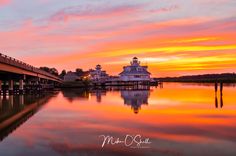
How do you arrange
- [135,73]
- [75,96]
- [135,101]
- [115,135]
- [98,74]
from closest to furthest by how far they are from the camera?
1. [115,135]
2. [135,101]
3. [75,96]
4. [135,73]
5. [98,74]

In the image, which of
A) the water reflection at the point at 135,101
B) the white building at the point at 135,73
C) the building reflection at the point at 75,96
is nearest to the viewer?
the water reflection at the point at 135,101

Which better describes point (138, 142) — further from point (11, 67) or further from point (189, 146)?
point (11, 67)

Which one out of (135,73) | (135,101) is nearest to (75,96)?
(135,101)

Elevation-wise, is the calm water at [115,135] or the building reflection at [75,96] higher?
the building reflection at [75,96]

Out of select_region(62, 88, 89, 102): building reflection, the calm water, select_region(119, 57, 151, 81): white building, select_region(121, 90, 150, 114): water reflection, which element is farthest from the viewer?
select_region(119, 57, 151, 81): white building

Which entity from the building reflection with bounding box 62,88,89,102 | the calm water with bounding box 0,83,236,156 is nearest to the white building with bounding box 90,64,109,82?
the building reflection with bounding box 62,88,89,102

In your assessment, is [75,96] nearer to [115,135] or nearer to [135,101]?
[135,101]

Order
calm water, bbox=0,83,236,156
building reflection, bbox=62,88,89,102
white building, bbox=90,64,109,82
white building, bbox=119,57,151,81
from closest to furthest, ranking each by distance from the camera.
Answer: calm water, bbox=0,83,236,156
building reflection, bbox=62,88,89,102
white building, bbox=119,57,151,81
white building, bbox=90,64,109,82

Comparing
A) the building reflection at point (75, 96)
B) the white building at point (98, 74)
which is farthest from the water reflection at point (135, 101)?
the white building at point (98, 74)

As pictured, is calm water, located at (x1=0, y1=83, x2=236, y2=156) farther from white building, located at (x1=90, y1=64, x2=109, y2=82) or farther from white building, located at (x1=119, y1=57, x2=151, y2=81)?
white building, located at (x1=90, y1=64, x2=109, y2=82)

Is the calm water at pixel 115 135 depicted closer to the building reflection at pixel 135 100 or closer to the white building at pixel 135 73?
the building reflection at pixel 135 100

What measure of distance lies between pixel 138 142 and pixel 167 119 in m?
9.86

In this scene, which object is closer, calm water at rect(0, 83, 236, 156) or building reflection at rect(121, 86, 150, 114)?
calm water at rect(0, 83, 236, 156)

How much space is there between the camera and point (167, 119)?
2717 cm
